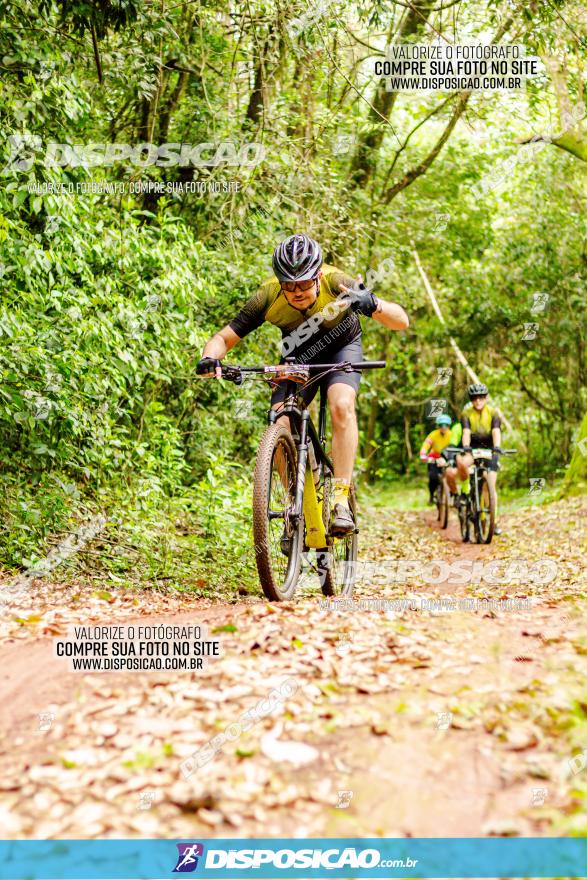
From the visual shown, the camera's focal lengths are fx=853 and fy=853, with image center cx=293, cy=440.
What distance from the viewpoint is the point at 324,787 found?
2795 mm

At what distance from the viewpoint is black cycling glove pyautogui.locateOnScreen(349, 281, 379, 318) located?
5176 mm

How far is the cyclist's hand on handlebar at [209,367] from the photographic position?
5336 millimetres

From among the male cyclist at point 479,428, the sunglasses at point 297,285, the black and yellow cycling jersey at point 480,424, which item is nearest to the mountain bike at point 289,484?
the sunglasses at point 297,285

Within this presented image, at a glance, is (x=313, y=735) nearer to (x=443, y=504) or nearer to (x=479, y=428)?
(x=479, y=428)

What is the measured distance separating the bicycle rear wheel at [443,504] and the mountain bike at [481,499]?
2371 mm

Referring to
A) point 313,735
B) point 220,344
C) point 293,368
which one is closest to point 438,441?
point 220,344

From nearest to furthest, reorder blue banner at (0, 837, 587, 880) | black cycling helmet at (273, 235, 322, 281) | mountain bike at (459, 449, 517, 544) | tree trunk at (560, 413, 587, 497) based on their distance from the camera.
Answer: blue banner at (0, 837, 587, 880) → black cycling helmet at (273, 235, 322, 281) → mountain bike at (459, 449, 517, 544) → tree trunk at (560, 413, 587, 497)

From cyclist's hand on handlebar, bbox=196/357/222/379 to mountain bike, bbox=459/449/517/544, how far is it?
7387 millimetres

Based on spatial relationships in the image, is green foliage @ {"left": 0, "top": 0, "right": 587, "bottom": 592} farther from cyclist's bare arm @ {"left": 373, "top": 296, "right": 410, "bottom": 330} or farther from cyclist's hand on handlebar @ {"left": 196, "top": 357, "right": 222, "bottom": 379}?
cyclist's bare arm @ {"left": 373, "top": 296, "right": 410, "bottom": 330}

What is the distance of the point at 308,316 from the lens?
222 inches

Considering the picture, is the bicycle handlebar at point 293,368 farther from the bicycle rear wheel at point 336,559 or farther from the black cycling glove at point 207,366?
the bicycle rear wheel at point 336,559

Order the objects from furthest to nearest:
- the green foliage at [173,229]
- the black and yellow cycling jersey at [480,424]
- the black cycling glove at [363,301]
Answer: the black and yellow cycling jersey at [480,424], the green foliage at [173,229], the black cycling glove at [363,301]

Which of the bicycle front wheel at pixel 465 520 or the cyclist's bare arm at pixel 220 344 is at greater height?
the cyclist's bare arm at pixel 220 344

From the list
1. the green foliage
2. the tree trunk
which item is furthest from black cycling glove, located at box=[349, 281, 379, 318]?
the tree trunk
